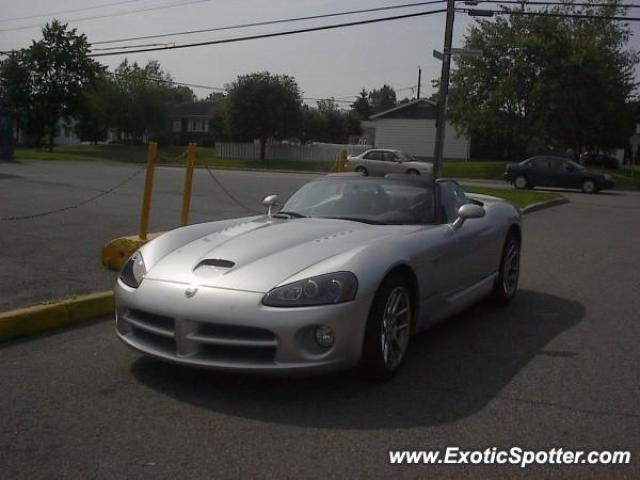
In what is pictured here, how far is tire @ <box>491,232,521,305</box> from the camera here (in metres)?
7.05

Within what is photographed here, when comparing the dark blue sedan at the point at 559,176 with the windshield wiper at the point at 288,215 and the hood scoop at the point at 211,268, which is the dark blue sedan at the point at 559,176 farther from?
the hood scoop at the point at 211,268

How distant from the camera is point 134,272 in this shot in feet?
16.4

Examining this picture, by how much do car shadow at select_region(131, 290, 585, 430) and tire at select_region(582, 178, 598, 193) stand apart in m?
25.0

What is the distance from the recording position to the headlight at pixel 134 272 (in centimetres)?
487

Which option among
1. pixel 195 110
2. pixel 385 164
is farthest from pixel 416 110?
pixel 195 110

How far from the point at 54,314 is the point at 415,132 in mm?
55636

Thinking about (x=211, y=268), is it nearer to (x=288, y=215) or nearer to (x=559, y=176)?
(x=288, y=215)

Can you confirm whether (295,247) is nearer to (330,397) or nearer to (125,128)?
(330,397)

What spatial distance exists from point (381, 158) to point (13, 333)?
30.0m

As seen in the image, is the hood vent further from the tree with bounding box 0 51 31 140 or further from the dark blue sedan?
the tree with bounding box 0 51 31 140

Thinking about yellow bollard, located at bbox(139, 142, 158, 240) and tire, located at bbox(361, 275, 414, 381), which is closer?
tire, located at bbox(361, 275, 414, 381)

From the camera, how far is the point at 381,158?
1371 inches

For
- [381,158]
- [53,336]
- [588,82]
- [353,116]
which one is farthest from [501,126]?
[353,116]

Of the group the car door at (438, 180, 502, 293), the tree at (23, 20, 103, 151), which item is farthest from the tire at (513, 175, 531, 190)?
the tree at (23, 20, 103, 151)
